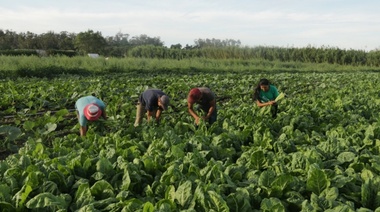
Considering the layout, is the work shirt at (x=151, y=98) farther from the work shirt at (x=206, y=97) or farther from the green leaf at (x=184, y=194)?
the green leaf at (x=184, y=194)

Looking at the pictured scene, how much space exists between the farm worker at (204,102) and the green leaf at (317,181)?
10.6 feet

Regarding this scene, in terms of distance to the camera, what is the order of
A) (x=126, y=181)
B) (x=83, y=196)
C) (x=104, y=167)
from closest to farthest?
1. (x=83, y=196)
2. (x=126, y=181)
3. (x=104, y=167)

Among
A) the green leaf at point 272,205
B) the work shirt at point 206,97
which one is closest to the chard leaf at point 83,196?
the green leaf at point 272,205

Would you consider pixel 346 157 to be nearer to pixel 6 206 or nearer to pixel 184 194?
pixel 184 194

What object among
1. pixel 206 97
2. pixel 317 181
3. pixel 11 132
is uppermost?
pixel 206 97

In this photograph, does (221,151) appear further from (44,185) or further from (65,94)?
(65,94)

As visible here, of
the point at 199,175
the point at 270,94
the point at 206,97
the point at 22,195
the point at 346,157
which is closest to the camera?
the point at 22,195

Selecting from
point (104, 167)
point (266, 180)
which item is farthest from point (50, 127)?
point (266, 180)

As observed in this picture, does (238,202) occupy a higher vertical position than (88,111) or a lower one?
lower

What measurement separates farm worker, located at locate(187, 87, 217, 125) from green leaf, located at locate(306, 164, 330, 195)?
128 inches

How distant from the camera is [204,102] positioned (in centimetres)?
714

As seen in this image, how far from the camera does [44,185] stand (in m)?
3.38

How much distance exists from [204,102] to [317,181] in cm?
388

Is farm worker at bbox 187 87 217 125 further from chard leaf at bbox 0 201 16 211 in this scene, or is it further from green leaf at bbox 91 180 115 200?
chard leaf at bbox 0 201 16 211
